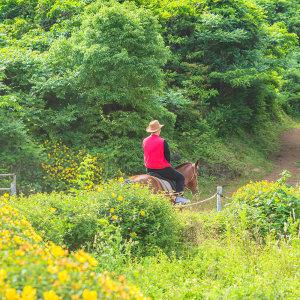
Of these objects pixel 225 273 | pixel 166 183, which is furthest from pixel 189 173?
pixel 225 273

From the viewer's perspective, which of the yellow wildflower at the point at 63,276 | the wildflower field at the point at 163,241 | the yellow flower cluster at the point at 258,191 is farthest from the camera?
the yellow flower cluster at the point at 258,191

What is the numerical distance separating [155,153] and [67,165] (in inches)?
150

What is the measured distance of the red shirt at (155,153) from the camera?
1282cm

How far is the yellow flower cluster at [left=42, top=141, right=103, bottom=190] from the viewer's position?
50.5 ft

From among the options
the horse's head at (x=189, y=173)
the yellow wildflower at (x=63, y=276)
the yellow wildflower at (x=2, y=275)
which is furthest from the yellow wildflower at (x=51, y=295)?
the horse's head at (x=189, y=173)

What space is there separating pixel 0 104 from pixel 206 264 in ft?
26.9

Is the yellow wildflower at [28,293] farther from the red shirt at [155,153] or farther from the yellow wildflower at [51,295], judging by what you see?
the red shirt at [155,153]

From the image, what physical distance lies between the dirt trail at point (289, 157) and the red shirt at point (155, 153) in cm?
1051

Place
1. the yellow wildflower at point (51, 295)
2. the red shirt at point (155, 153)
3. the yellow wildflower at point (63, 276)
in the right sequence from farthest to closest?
the red shirt at point (155, 153)
the yellow wildflower at point (63, 276)
the yellow wildflower at point (51, 295)

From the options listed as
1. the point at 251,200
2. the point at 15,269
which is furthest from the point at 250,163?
the point at 15,269

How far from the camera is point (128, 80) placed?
1717 cm

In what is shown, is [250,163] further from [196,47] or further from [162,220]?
[162,220]

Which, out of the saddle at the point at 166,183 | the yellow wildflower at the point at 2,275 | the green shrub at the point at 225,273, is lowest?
the saddle at the point at 166,183

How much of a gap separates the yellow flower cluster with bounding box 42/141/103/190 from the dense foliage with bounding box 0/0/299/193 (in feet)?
0.57
